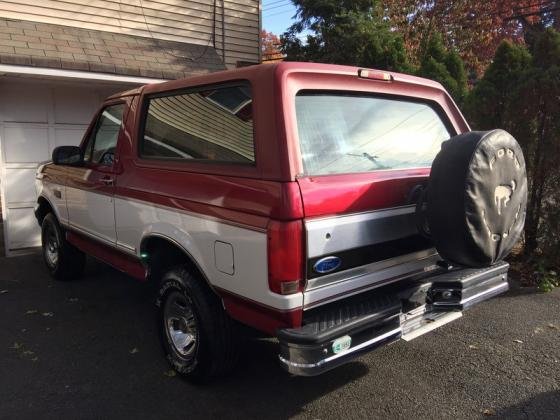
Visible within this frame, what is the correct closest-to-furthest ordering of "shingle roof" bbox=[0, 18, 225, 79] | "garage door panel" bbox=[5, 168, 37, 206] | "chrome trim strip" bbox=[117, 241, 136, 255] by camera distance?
"chrome trim strip" bbox=[117, 241, 136, 255], "shingle roof" bbox=[0, 18, 225, 79], "garage door panel" bbox=[5, 168, 37, 206]

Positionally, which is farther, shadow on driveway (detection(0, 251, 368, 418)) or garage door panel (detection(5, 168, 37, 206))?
garage door panel (detection(5, 168, 37, 206))

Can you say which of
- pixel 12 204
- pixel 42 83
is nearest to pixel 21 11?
pixel 42 83

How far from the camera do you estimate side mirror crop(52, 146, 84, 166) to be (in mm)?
4832

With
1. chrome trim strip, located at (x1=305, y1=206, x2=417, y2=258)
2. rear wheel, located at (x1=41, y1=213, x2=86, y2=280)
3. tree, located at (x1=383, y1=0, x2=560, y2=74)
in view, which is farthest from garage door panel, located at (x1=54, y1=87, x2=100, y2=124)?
tree, located at (x1=383, y1=0, x2=560, y2=74)

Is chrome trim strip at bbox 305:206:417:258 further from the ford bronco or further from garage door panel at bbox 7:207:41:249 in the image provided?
garage door panel at bbox 7:207:41:249

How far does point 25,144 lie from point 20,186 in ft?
2.01

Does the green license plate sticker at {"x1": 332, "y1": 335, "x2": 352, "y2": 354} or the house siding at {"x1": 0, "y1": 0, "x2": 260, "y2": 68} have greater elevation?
the house siding at {"x1": 0, "y1": 0, "x2": 260, "y2": 68}

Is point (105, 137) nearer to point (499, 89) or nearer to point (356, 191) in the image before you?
point (356, 191)

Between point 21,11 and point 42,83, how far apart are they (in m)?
1.10

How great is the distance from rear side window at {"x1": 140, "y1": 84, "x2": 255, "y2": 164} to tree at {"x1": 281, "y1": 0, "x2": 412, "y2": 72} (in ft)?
23.6

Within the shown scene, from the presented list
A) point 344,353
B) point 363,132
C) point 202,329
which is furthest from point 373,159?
point 202,329

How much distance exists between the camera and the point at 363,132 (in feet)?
10.7

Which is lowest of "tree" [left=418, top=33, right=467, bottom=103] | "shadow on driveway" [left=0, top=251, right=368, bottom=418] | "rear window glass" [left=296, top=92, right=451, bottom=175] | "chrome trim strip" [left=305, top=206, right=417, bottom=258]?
"shadow on driveway" [left=0, top=251, right=368, bottom=418]

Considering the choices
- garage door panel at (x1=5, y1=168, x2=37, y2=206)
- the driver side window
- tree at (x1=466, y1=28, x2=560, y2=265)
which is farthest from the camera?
garage door panel at (x1=5, y1=168, x2=37, y2=206)
